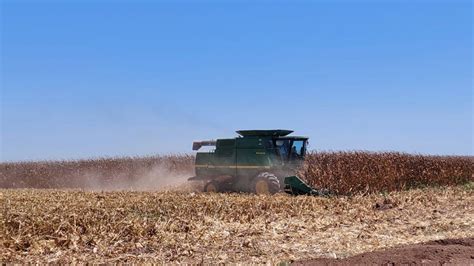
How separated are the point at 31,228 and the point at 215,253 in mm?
2971

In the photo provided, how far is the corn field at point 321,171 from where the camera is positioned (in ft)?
62.7

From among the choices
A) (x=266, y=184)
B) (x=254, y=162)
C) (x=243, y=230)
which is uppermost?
(x=254, y=162)

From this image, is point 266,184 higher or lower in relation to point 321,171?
lower

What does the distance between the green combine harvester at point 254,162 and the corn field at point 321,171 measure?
1499mm

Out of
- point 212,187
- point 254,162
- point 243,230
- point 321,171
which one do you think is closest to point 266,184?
point 254,162

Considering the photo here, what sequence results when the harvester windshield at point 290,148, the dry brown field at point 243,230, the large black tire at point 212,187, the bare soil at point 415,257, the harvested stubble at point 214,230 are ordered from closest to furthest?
1. the bare soil at point 415,257
2. the dry brown field at point 243,230
3. the harvested stubble at point 214,230
4. the harvester windshield at point 290,148
5. the large black tire at point 212,187

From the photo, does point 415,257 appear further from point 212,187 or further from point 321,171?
point 321,171

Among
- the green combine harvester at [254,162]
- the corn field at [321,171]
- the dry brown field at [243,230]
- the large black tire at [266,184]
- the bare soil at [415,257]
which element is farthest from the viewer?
the corn field at [321,171]

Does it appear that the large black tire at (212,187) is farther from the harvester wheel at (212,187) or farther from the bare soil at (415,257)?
the bare soil at (415,257)

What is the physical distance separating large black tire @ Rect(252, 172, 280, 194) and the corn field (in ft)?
7.85

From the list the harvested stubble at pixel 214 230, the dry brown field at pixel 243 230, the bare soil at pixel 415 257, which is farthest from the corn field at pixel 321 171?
the bare soil at pixel 415 257

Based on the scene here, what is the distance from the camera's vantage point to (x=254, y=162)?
54.9ft

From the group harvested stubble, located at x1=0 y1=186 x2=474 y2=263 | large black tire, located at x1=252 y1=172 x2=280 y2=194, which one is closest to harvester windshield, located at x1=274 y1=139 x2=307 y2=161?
large black tire, located at x1=252 y1=172 x2=280 y2=194

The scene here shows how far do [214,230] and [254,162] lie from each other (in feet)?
26.9
